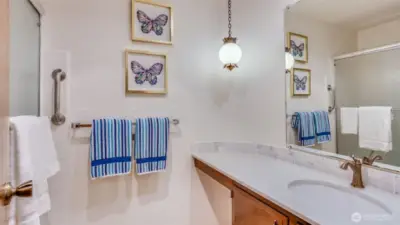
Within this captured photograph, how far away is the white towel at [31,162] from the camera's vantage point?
99 centimetres

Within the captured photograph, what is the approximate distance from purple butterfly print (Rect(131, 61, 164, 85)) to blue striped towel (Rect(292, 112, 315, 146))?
1.14m

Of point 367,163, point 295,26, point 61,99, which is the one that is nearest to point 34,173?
point 61,99

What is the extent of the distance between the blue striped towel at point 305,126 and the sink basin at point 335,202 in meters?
0.49

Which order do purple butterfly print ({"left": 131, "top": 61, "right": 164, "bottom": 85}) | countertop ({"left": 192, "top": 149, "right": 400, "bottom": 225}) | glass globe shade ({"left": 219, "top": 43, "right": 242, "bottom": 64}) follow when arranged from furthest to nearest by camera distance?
glass globe shade ({"left": 219, "top": 43, "right": 242, "bottom": 64})
purple butterfly print ({"left": 131, "top": 61, "right": 164, "bottom": 85})
countertop ({"left": 192, "top": 149, "right": 400, "bottom": 225})

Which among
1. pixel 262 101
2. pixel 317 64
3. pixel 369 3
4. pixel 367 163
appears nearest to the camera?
pixel 367 163

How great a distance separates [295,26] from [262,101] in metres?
0.67

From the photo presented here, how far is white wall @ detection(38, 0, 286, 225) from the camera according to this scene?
64.2 inches

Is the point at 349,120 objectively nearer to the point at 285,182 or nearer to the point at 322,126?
the point at 322,126

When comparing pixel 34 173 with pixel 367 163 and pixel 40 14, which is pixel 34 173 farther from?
pixel 367 163

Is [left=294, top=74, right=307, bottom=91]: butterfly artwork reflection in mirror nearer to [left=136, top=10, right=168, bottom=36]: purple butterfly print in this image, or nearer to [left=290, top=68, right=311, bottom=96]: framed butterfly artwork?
[left=290, top=68, right=311, bottom=96]: framed butterfly artwork

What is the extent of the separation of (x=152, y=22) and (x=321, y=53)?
127 centimetres

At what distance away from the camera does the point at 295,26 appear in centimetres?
186

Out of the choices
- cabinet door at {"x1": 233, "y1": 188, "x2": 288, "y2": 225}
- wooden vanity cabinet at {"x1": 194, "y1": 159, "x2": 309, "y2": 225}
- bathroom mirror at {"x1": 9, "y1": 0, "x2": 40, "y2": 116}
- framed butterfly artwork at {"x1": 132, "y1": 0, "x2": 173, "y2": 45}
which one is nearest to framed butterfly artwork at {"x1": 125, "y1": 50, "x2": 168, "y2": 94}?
framed butterfly artwork at {"x1": 132, "y1": 0, "x2": 173, "y2": 45}

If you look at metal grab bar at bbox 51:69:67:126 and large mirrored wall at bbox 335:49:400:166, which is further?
metal grab bar at bbox 51:69:67:126
